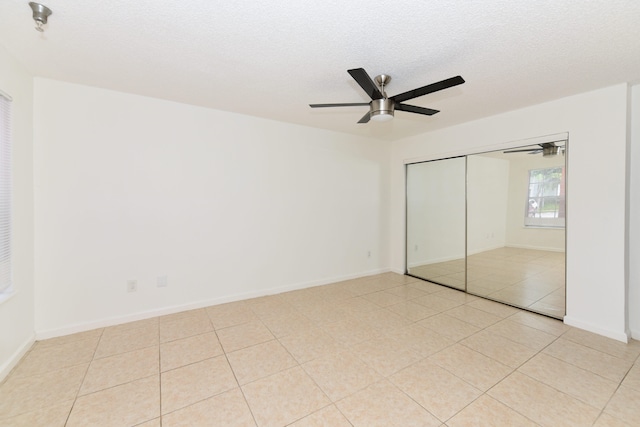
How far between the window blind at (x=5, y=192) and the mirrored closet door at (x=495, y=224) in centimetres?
483

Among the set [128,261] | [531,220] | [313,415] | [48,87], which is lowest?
[313,415]

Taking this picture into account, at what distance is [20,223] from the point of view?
2.22 metres

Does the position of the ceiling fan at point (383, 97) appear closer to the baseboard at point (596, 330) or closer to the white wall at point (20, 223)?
the white wall at point (20, 223)

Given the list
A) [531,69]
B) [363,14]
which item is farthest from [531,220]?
[363,14]

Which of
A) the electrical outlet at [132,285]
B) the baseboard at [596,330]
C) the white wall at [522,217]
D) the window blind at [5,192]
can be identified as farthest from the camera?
the white wall at [522,217]

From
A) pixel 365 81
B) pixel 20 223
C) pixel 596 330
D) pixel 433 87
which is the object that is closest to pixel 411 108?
pixel 433 87

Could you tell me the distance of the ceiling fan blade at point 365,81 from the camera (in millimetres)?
1721

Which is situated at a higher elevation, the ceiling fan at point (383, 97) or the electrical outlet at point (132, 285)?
the ceiling fan at point (383, 97)

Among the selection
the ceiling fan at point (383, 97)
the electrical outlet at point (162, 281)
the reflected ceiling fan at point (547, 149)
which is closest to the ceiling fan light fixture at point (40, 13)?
the ceiling fan at point (383, 97)

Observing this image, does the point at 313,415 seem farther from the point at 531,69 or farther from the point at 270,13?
the point at 531,69

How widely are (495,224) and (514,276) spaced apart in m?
0.80

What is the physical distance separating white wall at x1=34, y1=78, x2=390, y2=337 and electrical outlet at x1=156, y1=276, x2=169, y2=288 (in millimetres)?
50

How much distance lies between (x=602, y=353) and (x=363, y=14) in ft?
10.9

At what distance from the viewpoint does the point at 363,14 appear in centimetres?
160
